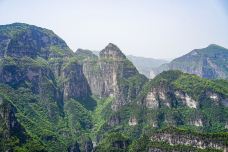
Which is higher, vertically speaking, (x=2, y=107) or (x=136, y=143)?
(x=2, y=107)

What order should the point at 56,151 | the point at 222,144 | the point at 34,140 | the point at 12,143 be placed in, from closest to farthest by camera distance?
the point at 222,144
the point at 12,143
the point at 34,140
the point at 56,151

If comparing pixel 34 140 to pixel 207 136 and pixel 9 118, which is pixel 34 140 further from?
pixel 207 136

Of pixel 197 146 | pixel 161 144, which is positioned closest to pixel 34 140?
pixel 161 144

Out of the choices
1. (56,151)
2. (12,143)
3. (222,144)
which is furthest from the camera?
(56,151)

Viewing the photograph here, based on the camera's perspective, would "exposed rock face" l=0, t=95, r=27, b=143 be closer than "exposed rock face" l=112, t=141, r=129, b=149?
Yes

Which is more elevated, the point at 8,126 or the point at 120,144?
the point at 8,126

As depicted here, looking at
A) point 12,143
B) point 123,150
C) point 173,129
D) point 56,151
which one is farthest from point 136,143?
point 12,143

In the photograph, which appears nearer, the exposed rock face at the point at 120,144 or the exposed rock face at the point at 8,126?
the exposed rock face at the point at 8,126

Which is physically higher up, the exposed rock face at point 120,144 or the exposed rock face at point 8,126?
the exposed rock face at point 8,126

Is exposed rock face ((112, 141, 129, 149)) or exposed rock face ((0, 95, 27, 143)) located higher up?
exposed rock face ((0, 95, 27, 143))

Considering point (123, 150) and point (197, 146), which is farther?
point (123, 150)

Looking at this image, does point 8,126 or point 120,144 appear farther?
point 120,144
